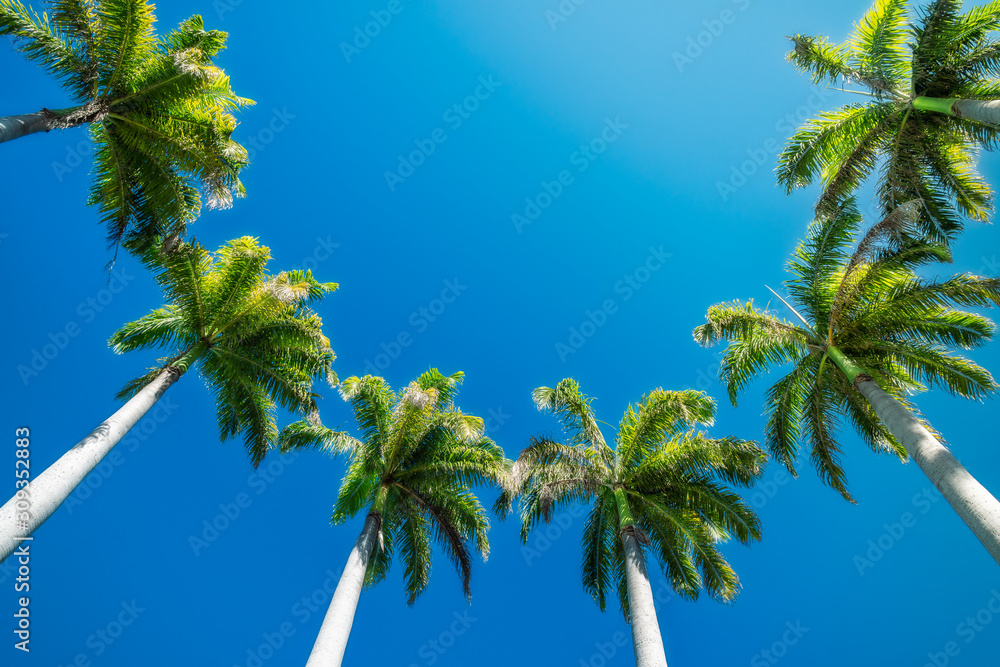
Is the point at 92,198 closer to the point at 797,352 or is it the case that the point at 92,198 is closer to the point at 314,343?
the point at 314,343

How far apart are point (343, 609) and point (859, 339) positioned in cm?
1535

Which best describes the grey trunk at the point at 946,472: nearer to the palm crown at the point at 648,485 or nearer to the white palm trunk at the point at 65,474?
the palm crown at the point at 648,485

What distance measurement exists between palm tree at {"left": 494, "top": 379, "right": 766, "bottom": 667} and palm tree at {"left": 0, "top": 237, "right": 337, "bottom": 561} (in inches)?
304

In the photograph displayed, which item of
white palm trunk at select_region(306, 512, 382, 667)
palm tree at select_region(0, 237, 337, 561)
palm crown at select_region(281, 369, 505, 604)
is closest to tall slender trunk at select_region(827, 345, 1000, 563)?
palm crown at select_region(281, 369, 505, 604)

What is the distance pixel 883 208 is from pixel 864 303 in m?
3.31

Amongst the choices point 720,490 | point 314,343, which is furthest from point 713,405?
point 314,343

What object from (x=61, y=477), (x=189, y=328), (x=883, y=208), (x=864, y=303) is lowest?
(x=61, y=477)

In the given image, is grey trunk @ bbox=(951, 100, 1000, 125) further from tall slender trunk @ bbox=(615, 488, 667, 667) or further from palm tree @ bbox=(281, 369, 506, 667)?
palm tree @ bbox=(281, 369, 506, 667)

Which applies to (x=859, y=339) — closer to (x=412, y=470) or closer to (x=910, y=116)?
(x=910, y=116)

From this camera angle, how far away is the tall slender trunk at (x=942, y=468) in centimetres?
916

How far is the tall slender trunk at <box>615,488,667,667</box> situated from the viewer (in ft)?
38.3

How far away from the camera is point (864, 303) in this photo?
557 inches

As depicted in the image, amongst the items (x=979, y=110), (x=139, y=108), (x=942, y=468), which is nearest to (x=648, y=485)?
(x=942, y=468)

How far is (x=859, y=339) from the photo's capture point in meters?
14.4
